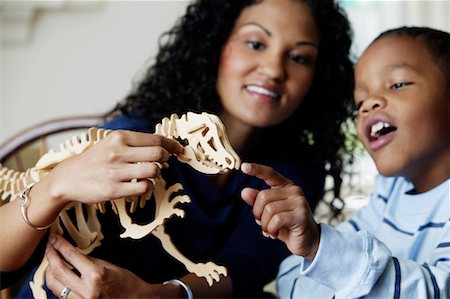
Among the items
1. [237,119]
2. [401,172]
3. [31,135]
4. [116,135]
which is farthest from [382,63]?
[31,135]

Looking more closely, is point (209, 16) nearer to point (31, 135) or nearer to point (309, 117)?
point (309, 117)

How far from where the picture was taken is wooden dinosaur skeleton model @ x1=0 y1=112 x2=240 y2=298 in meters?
0.64

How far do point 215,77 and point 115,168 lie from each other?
0.49 m

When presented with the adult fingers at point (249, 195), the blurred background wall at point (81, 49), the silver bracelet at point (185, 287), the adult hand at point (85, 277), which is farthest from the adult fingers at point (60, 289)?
the blurred background wall at point (81, 49)

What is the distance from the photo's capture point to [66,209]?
74 cm

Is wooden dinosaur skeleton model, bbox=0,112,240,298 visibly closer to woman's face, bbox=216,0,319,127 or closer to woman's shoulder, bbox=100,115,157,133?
woman's shoulder, bbox=100,115,157,133

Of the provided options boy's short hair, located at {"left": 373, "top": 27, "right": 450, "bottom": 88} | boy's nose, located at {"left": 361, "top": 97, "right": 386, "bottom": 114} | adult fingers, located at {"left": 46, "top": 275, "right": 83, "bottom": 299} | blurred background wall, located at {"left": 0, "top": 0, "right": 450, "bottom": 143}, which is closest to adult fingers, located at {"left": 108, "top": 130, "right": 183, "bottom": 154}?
adult fingers, located at {"left": 46, "top": 275, "right": 83, "bottom": 299}

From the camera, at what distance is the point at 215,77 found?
1092 mm

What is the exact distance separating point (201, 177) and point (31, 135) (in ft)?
1.51

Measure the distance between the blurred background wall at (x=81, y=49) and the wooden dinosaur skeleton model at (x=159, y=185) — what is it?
3.10ft

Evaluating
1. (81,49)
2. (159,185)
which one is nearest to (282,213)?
(159,185)

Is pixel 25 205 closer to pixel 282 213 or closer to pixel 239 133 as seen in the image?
pixel 282 213

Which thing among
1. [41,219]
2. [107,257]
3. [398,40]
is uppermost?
[398,40]

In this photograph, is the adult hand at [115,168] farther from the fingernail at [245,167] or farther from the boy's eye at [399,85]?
the boy's eye at [399,85]
